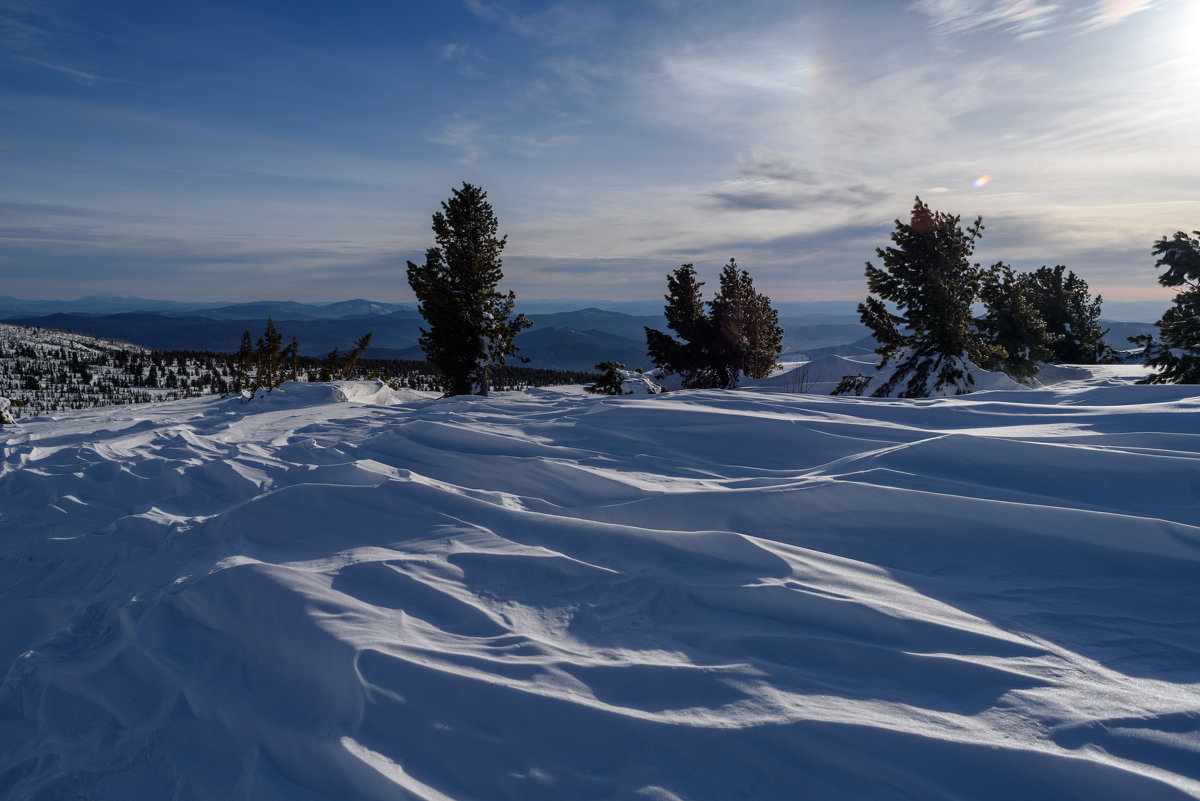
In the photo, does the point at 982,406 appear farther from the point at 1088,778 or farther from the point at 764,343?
the point at 764,343

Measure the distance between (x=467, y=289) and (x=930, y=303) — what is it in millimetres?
13655

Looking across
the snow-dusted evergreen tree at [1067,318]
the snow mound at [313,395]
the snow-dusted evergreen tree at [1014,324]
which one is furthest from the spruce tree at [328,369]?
the snow-dusted evergreen tree at [1067,318]

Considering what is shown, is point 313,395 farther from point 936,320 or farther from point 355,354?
point 936,320

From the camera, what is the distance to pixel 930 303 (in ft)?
46.7

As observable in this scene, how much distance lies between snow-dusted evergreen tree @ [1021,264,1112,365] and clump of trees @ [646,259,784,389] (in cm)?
1516

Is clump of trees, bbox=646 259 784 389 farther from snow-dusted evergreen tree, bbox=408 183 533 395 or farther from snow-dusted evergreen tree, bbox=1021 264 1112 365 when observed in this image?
snow-dusted evergreen tree, bbox=1021 264 1112 365

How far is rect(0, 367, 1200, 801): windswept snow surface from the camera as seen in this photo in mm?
1638

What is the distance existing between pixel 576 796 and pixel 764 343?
22.2m

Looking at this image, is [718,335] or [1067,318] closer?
[718,335]

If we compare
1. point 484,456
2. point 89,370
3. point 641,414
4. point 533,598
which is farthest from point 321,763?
point 89,370

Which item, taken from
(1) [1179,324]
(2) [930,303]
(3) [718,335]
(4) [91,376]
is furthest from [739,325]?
(4) [91,376]

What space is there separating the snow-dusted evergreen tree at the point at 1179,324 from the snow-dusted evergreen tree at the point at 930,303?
3.59 meters

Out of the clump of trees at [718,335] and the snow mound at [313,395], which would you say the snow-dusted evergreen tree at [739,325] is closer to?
the clump of trees at [718,335]

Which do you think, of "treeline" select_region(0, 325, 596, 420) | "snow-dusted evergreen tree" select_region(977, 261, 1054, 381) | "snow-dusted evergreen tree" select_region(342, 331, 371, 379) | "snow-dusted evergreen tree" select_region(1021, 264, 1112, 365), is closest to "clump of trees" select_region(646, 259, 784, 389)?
"treeline" select_region(0, 325, 596, 420)
